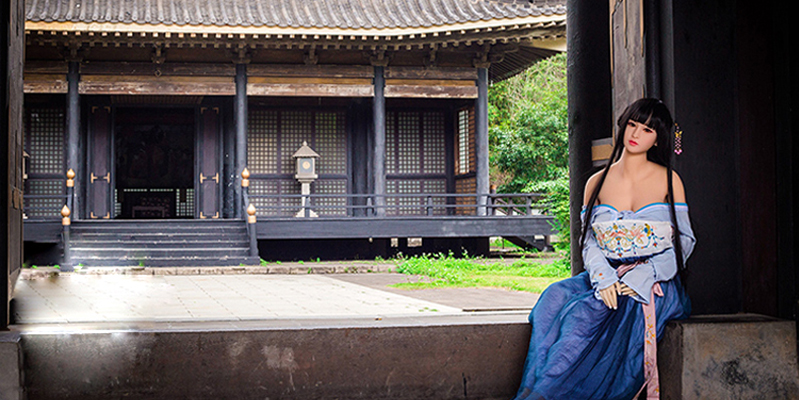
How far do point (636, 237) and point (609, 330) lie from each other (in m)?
0.44

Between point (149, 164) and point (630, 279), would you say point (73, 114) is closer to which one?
point (149, 164)

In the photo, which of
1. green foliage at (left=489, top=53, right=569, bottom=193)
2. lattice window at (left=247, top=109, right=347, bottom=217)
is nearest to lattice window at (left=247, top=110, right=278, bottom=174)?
lattice window at (left=247, top=109, right=347, bottom=217)

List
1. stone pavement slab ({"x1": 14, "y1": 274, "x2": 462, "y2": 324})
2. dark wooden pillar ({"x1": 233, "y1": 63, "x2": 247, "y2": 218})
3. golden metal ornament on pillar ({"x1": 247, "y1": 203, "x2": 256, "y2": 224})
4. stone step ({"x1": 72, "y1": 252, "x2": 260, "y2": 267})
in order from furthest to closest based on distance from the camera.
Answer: dark wooden pillar ({"x1": 233, "y1": 63, "x2": 247, "y2": 218})
golden metal ornament on pillar ({"x1": 247, "y1": 203, "x2": 256, "y2": 224})
stone step ({"x1": 72, "y1": 252, "x2": 260, "y2": 267})
stone pavement slab ({"x1": 14, "y1": 274, "x2": 462, "y2": 324})

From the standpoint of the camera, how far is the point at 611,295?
3.46 metres

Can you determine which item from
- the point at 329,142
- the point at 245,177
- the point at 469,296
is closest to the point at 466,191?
the point at 329,142

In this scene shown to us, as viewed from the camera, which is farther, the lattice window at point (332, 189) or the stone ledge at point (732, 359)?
the lattice window at point (332, 189)

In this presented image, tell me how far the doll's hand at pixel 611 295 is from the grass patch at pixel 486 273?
5.22 m

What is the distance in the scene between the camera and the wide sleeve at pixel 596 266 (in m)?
3.47

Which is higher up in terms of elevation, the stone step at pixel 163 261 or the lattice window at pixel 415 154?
the lattice window at pixel 415 154

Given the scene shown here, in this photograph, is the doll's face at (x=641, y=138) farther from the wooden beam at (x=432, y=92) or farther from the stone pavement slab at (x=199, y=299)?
the wooden beam at (x=432, y=92)

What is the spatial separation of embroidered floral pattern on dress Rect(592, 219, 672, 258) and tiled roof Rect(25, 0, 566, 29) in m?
10.5

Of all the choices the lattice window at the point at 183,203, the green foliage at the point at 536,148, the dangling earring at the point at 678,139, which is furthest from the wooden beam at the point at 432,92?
the dangling earring at the point at 678,139

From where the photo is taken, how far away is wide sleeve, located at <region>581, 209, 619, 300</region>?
11.4 feet

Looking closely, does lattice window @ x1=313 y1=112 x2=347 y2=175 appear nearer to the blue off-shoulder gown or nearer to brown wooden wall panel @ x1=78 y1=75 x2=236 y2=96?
brown wooden wall panel @ x1=78 y1=75 x2=236 y2=96
